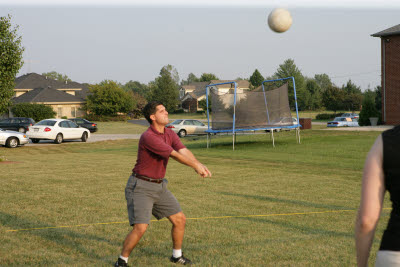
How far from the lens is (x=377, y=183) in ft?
7.77

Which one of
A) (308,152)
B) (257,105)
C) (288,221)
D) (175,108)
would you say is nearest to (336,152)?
(308,152)

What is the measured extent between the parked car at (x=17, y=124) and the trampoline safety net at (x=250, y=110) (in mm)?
20292

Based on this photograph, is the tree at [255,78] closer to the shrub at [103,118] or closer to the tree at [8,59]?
the shrub at [103,118]

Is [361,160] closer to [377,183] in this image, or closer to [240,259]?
[240,259]

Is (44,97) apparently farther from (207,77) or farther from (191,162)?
(207,77)

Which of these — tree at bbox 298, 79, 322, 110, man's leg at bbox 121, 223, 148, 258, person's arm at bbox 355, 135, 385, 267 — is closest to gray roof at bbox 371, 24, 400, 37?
man's leg at bbox 121, 223, 148, 258

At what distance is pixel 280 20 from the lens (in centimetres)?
1598

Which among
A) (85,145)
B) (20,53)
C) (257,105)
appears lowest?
(85,145)

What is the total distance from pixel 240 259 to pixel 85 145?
26675 millimetres

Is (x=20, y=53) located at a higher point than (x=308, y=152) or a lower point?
higher

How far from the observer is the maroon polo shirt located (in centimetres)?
539

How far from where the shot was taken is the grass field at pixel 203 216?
245 inches

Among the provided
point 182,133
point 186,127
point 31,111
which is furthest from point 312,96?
point 182,133

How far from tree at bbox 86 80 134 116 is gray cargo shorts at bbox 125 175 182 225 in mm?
67436
